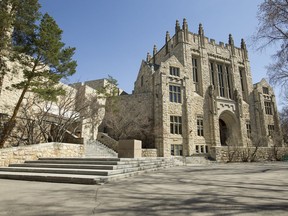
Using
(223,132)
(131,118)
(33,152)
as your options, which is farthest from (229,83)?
(33,152)

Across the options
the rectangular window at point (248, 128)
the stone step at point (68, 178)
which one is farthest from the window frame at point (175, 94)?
the stone step at point (68, 178)

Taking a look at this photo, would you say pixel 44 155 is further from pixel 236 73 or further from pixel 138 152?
pixel 236 73

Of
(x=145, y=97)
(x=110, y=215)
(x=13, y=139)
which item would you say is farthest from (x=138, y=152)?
(x=145, y=97)

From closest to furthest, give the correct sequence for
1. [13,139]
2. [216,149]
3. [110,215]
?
[110,215] → [13,139] → [216,149]

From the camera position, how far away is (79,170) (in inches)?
283

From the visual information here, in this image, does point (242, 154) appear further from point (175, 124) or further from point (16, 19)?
point (16, 19)

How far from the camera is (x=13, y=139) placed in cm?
1406

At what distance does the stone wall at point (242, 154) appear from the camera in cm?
1945

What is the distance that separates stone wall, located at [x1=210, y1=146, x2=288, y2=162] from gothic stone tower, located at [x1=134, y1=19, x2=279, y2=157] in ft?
7.87

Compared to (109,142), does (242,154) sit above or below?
below

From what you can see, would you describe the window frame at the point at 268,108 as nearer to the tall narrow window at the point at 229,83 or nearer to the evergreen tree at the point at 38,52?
the tall narrow window at the point at 229,83

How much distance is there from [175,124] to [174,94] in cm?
397

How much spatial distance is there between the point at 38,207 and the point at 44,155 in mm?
8542

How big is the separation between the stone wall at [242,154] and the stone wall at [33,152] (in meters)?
14.2
